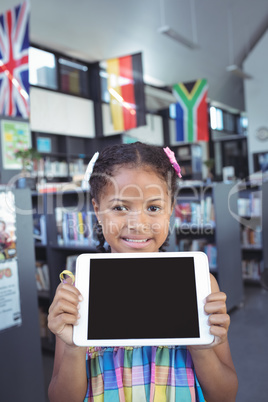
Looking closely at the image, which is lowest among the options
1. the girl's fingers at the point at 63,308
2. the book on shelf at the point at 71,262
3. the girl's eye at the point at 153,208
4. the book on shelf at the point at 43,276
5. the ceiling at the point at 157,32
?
the book on shelf at the point at 43,276

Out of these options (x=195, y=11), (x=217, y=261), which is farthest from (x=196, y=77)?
(x=217, y=261)

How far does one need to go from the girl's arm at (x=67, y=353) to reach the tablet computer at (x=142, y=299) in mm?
24

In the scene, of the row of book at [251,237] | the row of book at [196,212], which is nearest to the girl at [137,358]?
the row of book at [196,212]

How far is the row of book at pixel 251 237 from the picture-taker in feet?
15.1

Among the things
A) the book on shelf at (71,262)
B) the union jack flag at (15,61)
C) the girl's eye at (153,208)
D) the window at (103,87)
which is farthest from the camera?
the window at (103,87)

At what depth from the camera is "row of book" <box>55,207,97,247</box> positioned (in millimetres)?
3209

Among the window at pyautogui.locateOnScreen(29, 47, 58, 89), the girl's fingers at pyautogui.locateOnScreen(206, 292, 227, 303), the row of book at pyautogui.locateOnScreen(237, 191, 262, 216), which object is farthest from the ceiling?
the girl's fingers at pyautogui.locateOnScreen(206, 292, 227, 303)

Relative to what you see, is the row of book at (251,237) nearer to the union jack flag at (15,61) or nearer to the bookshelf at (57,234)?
the bookshelf at (57,234)

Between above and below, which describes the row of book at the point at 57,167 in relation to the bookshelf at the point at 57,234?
above

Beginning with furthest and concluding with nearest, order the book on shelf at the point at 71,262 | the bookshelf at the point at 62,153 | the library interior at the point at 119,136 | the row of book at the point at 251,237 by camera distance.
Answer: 1. the bookshelf at the point at 62,153
2. the row of book at the point at 251,237
3. the book on shelf at the point at 71,262
4. the library interior at the point at 119,136

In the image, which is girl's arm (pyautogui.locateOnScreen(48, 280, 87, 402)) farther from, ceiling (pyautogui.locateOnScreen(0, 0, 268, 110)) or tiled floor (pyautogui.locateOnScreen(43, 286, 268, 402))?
ceiling (pyautogui.locateOnScreen(0, 0, 268, 110))

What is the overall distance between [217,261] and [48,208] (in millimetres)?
1737

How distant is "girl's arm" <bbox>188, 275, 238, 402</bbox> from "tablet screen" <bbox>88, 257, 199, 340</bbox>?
41 millimetres

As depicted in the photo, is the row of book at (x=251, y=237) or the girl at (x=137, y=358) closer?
the girl at (x=137, y=358)
